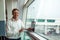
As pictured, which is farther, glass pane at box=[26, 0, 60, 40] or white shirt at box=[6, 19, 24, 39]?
white shirt at box=[6, 19, 24, 39]

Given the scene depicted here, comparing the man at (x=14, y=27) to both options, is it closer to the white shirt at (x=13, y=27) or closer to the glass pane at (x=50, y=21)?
the white shirt at (x=13, y=27)

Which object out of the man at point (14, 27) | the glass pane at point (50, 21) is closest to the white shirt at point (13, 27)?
the man at point (14, 27)

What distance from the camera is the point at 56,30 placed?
2.53 meters

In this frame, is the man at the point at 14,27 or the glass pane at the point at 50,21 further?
the man at the point at 14,27

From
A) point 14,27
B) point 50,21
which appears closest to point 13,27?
point 14,27

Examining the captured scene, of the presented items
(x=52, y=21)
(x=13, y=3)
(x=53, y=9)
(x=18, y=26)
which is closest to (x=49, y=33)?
(x=52, y=21)

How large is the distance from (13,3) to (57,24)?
13.2 feet

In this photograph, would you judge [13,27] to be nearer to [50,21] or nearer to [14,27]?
[14,27]

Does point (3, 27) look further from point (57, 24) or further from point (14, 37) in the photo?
point (57, 24)

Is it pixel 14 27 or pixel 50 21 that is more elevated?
pixel 50 21

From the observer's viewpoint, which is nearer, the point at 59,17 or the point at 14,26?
the point at 59,17

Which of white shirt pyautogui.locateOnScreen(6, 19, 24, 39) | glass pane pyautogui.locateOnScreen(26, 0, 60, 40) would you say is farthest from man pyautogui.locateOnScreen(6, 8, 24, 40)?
glass pane pyautogui.locateOnScreen(26, 0, 60, 40)

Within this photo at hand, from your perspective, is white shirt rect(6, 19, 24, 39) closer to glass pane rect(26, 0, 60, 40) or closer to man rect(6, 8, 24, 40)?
man rect(6, 8, 24, 40)

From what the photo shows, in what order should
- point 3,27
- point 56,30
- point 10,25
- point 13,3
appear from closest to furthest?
point 56,30, point 10,25, point 3,27, point 13,3
